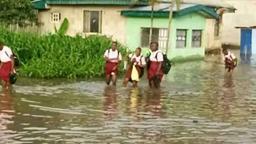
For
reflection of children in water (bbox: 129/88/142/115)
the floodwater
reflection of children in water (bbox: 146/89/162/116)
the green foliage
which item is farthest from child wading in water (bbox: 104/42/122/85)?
the green foliage

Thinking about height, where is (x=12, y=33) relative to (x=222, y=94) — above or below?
above

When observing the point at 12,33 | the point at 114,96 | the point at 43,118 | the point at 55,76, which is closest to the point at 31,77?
the point at 55,76

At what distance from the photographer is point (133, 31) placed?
31891 mm

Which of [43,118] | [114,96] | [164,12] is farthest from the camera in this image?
[164,12]

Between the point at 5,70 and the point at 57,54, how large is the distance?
4.40 meters

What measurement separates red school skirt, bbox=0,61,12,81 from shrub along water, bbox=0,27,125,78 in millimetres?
3329

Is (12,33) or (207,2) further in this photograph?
(207,2)

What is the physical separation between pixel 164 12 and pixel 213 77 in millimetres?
7280

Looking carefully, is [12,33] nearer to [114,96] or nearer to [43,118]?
[114,96]

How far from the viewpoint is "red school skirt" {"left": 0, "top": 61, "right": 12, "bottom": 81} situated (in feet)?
60.7

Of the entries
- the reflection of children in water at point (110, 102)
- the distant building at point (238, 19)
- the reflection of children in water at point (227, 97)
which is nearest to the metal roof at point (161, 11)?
the reflection of children in water at point (227, 97)

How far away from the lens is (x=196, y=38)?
3397cm

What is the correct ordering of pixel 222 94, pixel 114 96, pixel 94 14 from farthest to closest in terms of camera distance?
pixel 94 14
pixel 222 94
pixel 114 96

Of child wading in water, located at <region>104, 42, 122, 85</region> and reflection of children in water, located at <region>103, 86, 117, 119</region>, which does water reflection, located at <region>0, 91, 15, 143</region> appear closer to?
reflection of children in water, located at <region>103, 86, 117, 119</region>
